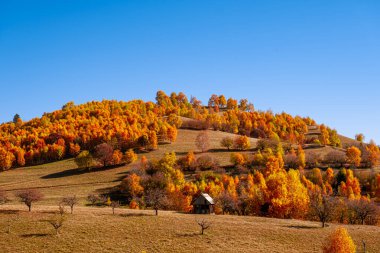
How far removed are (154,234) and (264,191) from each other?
151 ft

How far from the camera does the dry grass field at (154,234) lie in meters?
49.2

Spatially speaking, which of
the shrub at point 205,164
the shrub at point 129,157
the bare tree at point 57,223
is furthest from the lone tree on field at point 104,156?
the bare tree at point 57,223

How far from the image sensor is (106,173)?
13462 cm

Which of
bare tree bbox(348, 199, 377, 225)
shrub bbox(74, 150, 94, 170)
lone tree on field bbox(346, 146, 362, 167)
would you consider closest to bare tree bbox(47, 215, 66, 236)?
bare tree bbox(348, 199, 377, 225)

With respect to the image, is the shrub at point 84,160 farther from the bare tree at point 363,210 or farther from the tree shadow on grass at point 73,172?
the bare tree at point 363,210

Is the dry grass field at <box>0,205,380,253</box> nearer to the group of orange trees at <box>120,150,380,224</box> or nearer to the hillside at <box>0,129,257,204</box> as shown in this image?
the group of orange trees at <box>120,150,380,224</box>

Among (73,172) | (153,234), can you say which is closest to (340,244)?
(153,234)

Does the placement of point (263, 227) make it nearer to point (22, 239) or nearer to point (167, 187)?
point (22, 239)

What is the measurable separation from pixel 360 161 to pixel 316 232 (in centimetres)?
10933

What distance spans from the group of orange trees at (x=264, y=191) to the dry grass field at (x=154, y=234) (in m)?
9.87

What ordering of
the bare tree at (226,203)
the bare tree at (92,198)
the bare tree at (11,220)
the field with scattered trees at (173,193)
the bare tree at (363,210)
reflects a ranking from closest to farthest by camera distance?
the field with scattered trees at (173,193) → the bare tree at (11,220) → the bare tree at (363,210) → the bare tree at (92,198) → the bare tree at (226,203)

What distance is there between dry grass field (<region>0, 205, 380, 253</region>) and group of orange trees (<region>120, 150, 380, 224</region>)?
32.4 feet

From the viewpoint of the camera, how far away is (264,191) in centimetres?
9294

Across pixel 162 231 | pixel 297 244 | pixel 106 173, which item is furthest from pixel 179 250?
pixel 106 173
